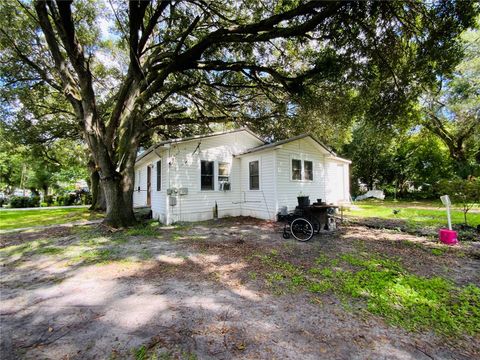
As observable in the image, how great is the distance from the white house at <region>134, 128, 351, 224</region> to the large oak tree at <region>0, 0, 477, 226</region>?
1.42 m

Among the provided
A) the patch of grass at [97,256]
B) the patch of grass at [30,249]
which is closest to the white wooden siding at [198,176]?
the patch of grass at [97,256]

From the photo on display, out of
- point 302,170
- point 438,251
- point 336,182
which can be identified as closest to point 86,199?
point 302,170

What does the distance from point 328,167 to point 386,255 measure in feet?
27.3

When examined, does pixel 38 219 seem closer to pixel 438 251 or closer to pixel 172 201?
pixel 172 201

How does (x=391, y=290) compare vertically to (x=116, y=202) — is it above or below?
below

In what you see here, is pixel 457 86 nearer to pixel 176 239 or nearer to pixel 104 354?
pixel 176 239

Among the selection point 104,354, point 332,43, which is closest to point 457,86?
point 332,43

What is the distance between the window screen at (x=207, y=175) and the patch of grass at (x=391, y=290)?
246 inches

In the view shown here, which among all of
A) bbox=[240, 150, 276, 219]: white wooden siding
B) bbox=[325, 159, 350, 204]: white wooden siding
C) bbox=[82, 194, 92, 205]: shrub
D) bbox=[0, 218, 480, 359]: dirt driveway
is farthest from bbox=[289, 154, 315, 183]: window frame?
bbox=[82, 194, 92, 205]: shrub

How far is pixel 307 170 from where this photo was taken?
11219 mm

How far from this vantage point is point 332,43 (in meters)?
6.91

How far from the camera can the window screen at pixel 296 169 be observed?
34.6 feet

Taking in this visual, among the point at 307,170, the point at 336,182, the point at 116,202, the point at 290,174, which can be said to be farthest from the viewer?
the point at 336,182

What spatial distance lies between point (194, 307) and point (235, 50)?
8449 mm
